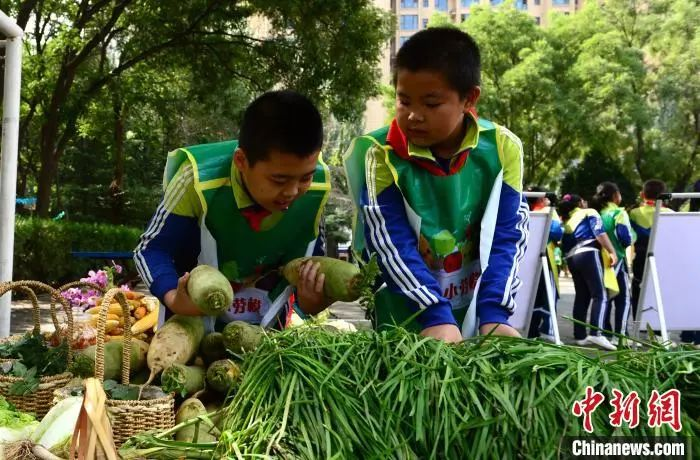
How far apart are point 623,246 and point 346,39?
22.6ft

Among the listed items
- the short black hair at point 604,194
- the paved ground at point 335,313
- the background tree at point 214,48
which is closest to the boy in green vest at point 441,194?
the paved ground at point 335,313

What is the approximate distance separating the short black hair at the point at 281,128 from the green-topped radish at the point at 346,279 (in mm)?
360

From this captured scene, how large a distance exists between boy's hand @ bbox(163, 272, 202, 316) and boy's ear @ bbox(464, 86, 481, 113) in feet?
3.58

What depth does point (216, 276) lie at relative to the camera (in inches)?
78.3

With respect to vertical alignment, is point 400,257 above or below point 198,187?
below

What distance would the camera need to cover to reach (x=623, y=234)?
343 inches

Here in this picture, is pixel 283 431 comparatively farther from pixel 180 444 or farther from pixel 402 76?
pixel 402 76

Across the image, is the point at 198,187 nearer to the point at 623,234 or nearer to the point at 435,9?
the point at 623,234

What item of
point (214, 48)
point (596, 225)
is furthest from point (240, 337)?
point (214, 48)

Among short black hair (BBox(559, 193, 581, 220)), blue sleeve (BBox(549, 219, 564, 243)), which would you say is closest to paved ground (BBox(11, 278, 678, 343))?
blue sleeve (BBox(549, 219, 564, 243))

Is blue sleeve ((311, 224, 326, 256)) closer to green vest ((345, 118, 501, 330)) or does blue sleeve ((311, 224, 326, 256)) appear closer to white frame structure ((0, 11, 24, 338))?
green vest ((345, 118, 501, 330))

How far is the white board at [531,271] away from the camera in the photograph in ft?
22.0

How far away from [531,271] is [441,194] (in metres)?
4.69
